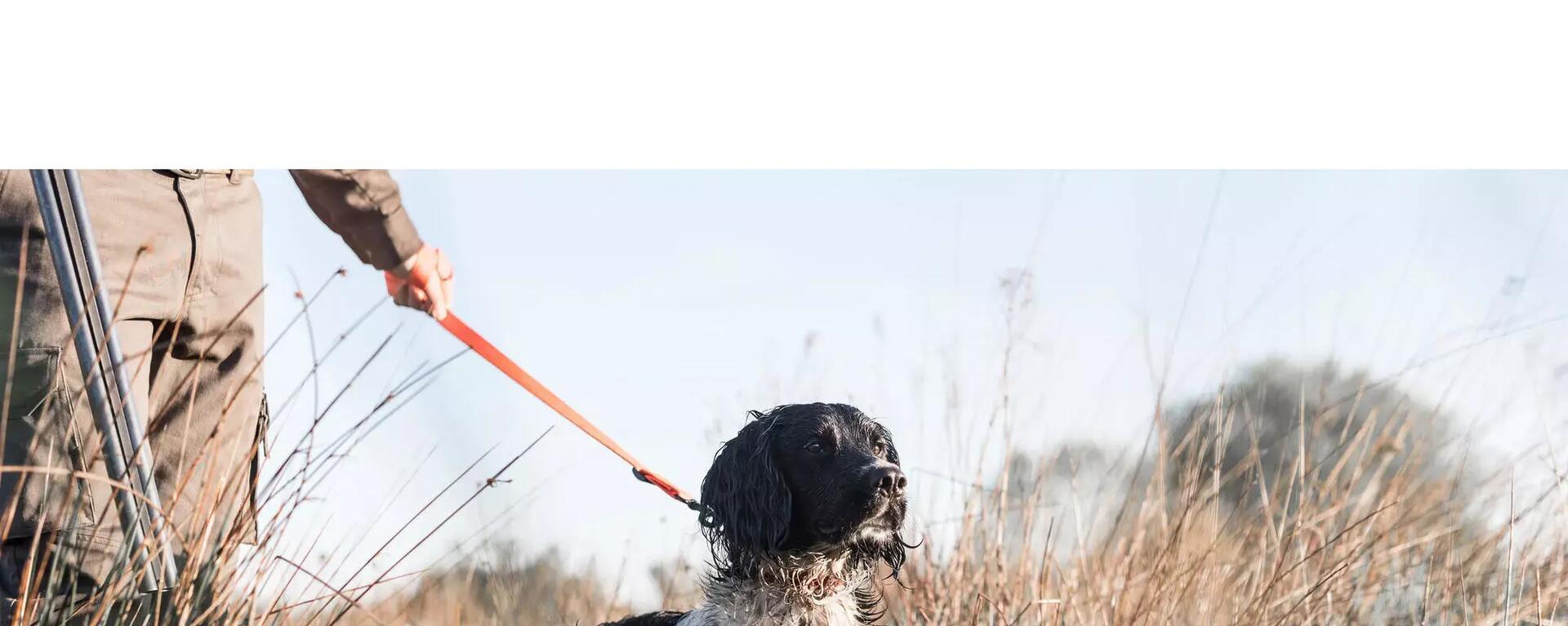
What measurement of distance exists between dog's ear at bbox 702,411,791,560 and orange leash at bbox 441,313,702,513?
0.14 metres

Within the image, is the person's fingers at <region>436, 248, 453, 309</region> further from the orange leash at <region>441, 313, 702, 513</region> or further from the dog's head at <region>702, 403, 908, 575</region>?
the dog's head at <region>702, 403, 908, 575</region>

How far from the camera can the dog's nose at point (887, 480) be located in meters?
2.64

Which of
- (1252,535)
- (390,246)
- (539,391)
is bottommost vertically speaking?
(1252,535)

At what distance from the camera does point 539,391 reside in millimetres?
2691

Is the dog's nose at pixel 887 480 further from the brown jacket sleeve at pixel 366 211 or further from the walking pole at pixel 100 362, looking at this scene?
the walking pole at pixel 100 362

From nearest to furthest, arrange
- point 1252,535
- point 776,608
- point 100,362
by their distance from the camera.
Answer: point 100,362 → point 776,608 → point 1252,535

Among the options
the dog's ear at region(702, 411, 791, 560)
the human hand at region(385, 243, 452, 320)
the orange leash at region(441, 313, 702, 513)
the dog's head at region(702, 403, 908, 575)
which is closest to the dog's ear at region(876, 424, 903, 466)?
the dog's head at region(702, 403, 908, 575)

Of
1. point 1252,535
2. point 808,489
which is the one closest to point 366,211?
point 808,489

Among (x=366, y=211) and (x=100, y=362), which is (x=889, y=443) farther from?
(x=100, y=362)

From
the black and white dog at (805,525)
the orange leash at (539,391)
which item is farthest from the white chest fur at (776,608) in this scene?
the orange leash at (539,391)

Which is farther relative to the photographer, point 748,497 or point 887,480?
point 748,497

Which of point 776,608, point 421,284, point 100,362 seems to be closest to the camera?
point 100,362

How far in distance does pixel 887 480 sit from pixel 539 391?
83 cm

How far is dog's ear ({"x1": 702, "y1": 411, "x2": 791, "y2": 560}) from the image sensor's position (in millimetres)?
2816
